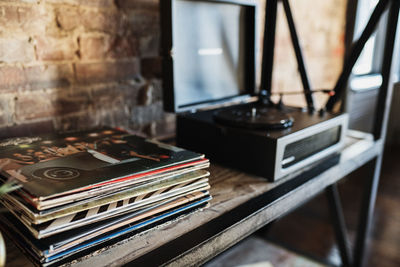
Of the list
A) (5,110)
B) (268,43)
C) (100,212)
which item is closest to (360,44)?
(268,43)

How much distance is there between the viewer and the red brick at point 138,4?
125 centimetres

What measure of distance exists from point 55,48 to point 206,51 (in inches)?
20.1

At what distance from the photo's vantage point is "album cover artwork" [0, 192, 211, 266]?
1.93 feet

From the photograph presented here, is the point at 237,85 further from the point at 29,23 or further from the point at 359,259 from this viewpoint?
the point at 359,259

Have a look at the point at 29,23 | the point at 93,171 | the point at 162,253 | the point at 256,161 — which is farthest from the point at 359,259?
the point at 29,23

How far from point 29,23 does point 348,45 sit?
2.26m

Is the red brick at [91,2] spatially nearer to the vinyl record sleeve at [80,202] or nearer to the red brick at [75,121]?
the red brick at [75,121]

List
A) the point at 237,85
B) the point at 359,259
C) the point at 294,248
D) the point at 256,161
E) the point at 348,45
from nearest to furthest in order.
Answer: the point at 256,161 → the point at 237,85 → the point at 359,259 → the point at 294,248 → the point at 348,45

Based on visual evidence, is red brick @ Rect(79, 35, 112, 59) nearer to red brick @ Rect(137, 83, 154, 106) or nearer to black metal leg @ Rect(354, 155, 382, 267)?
red brick @ Rect(137, 83, 154, 106)

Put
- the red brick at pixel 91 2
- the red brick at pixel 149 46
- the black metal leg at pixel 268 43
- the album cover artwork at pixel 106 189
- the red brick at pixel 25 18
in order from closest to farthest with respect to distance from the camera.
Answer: the album cover artwork at pixel 106 189
the red brick at pixel 25 18
the red brick at pixel 91 2
the red brick at pixel 149 46
the black metal leg at pixel 268 43

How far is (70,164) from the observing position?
0.74 metres

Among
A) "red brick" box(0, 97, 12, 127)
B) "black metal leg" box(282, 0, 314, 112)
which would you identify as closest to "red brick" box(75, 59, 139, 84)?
"red brick" box(0, 97, 12, 127)

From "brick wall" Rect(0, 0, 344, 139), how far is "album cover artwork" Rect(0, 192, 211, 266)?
469 mm

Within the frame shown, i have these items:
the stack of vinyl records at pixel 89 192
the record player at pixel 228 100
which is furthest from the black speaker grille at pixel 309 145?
the stack of vinyl records at pixel 89 192
